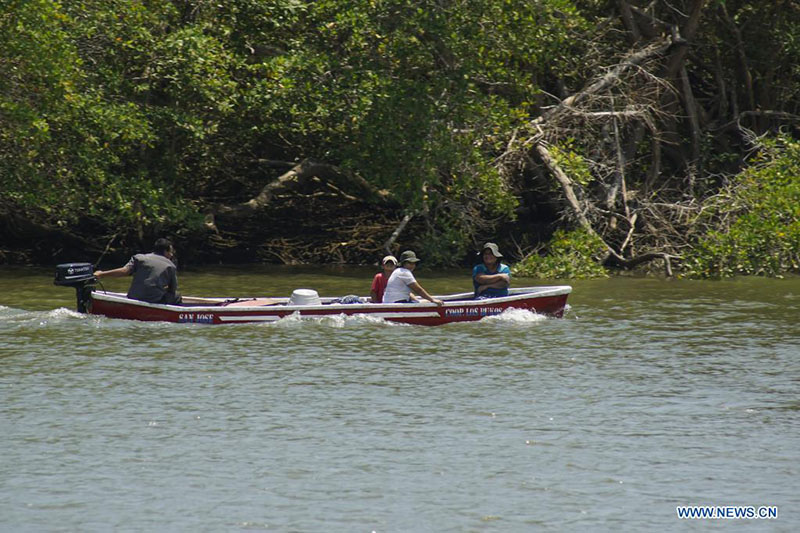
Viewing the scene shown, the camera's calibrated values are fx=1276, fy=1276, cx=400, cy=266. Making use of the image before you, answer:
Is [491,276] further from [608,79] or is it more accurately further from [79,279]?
[608,79]

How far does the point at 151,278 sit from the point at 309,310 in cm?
233

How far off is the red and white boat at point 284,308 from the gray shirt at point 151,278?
9.7 inches

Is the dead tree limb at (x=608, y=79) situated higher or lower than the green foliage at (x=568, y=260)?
higher

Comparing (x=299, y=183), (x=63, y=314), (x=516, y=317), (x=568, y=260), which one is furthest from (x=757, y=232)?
(x=63, y=314)

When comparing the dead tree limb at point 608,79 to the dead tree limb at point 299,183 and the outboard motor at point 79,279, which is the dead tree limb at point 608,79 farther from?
the outboard motor at point 79,279

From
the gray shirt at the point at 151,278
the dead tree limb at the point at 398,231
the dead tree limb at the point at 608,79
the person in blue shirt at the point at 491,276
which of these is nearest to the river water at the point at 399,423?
the gray shirt at the point at 151,278

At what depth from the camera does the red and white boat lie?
18266 mm

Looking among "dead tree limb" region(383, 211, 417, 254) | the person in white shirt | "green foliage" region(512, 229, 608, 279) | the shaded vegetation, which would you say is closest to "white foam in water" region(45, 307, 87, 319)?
the person in white shirt

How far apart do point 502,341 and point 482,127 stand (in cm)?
931

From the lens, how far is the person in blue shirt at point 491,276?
18969 millimetres

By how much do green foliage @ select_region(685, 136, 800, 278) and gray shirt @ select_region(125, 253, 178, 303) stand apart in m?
11.1

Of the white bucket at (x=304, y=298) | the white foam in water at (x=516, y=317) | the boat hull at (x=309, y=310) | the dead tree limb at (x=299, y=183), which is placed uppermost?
the dead tree limb at (x=299, y=183)

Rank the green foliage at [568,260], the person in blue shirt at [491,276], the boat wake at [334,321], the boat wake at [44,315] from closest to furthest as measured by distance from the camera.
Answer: the boat wake at [334,321], the boat wake at [44,315], the person in blue shirt at [491,276], the green foliage at [568,260]

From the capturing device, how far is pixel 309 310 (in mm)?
18375
